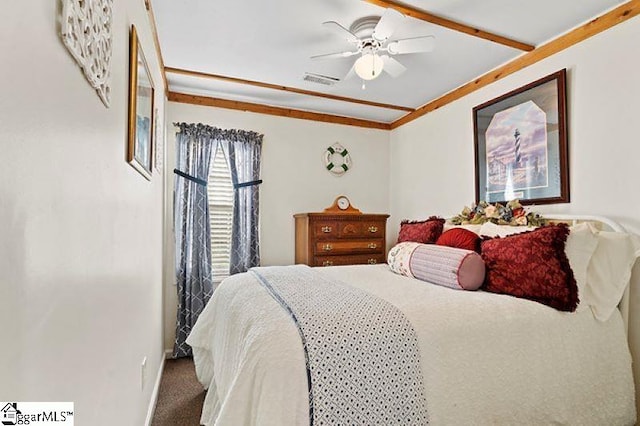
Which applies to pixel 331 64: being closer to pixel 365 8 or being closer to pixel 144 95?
pixel 365 8

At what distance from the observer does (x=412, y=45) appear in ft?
7.30

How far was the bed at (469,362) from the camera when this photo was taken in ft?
3.98

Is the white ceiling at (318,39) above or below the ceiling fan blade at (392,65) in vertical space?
above

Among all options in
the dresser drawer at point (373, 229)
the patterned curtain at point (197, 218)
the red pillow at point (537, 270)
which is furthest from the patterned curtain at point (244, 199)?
the red pillow at point (537, 270)

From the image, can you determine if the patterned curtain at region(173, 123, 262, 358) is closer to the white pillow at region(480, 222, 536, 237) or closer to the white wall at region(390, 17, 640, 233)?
the white pillow at region(480, 222, 536, 237)

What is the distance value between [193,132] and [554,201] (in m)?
3.33

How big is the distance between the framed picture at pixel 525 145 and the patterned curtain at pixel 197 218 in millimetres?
2366

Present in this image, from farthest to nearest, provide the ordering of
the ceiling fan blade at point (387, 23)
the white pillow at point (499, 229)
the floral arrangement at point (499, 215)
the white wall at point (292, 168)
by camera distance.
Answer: the white wall at point (292, 168)
the floral arrangement at point (499, 215)
the white pillow at point (499, 229)
the ceiling fan blade at point (387, 23)

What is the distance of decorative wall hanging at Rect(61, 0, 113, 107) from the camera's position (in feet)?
2.34

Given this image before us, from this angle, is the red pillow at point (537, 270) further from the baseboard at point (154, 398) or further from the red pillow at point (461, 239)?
the baseboard at point (154, 398)

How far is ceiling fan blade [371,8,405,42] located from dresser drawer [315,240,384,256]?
2.07m

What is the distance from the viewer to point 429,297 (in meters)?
1.79

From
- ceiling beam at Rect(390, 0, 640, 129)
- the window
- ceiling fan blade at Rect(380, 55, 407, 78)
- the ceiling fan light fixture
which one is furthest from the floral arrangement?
the window

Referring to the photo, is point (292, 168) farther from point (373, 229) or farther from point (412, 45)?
A: point (412, 45)
